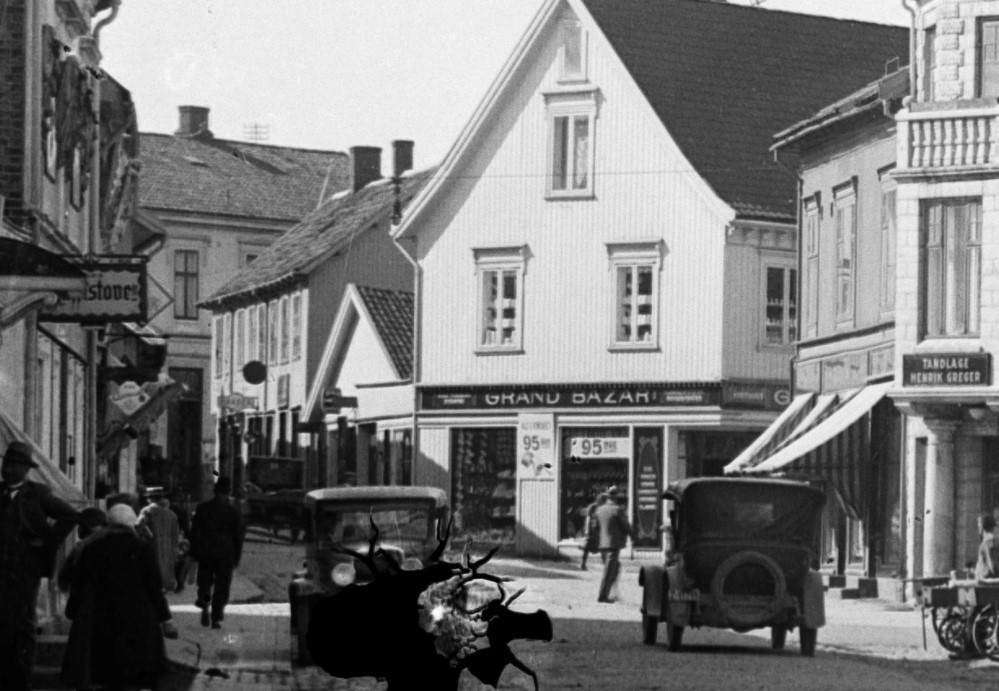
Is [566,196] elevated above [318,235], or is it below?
above

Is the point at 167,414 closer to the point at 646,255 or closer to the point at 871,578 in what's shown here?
the point at 646,255

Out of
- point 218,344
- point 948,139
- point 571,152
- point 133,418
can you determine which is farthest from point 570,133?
point 948,139

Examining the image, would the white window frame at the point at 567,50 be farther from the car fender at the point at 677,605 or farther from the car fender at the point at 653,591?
the car fender at the point at 677,605

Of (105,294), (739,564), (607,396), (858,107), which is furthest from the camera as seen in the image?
(607,396)

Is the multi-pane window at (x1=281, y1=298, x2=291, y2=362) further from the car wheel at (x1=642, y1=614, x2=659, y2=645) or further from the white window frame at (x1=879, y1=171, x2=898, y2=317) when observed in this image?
the car wheel at (x1=642, y1=614, x2=659, y2=645)

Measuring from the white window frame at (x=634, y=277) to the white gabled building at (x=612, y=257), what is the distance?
0.04 m

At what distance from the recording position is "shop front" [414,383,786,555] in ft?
157

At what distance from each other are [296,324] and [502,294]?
5.40 m

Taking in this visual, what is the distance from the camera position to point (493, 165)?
54.0 metres

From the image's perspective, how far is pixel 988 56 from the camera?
112 feet

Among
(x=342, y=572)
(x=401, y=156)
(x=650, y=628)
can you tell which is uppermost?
(x=401, y=156)

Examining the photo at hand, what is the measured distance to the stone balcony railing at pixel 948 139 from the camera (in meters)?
33.7

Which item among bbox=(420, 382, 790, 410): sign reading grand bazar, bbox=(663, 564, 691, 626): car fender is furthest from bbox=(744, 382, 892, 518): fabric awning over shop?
bbox=(663, 564, 691, 626): car fender

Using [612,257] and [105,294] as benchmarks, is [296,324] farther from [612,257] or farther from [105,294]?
[105,294]
